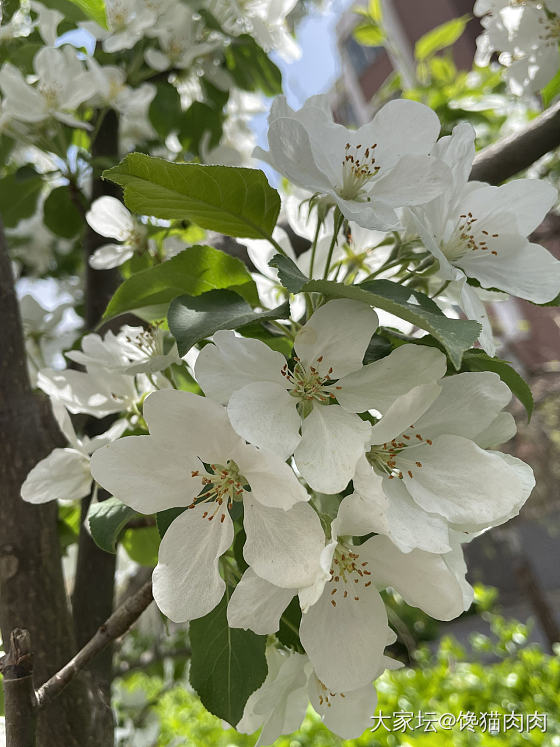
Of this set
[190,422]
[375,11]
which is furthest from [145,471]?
[375,11]

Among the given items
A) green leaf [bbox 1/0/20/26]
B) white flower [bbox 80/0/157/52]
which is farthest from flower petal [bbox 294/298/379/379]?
white flower [bbox 80/0/157/52]

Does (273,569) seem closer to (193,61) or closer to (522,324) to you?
(193,61)

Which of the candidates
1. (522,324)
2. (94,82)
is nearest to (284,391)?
(94,82)

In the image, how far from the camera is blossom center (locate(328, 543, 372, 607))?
624 millimetres

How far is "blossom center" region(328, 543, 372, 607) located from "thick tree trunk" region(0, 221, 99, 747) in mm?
474

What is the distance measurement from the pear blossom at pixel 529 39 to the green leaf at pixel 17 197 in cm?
114

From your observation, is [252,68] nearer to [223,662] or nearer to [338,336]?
[338,336]

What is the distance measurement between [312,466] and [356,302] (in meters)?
0.16

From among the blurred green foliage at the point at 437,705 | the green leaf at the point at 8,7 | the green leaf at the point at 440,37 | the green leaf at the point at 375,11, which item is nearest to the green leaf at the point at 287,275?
the green leaf at the point at 8,7

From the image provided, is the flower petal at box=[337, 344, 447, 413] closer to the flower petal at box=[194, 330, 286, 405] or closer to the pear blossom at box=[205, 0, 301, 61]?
the flower petal at box=[194, 330, 286, 405]

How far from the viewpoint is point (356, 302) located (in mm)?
612

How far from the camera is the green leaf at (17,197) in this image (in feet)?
5.93

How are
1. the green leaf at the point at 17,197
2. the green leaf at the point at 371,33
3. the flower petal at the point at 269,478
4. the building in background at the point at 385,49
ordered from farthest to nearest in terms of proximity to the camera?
the building in background at the point at 385,49 < the green leaf at the point at 371,33 < the green leaf at the point at 17,197 < the flower petal at the point at 269,478

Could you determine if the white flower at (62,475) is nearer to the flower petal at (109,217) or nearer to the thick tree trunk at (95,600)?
the thick tree trunk at (95,600)
